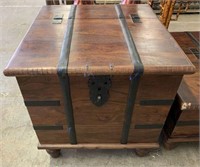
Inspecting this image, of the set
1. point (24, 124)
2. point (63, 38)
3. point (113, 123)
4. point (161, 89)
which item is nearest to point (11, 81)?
point (24, 124)

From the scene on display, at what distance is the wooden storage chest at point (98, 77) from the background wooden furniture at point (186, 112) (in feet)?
0.33

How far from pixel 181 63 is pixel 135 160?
→ 2.24 ft

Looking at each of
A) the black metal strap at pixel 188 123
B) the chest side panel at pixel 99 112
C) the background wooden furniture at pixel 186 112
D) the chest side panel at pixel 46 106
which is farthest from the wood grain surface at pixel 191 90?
the chest side panel at pixel 46 106

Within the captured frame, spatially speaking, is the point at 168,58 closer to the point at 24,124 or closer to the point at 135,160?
the point at 135,160

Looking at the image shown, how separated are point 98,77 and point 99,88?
0.05 metres

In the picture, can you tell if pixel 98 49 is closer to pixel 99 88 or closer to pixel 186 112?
pixel 99 88

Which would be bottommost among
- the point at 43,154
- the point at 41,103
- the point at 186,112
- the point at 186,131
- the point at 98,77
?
the point at 43,154

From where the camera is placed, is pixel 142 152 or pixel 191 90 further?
pixel 142 152

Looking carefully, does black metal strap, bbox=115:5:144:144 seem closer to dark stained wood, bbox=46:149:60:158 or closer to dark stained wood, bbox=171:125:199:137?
dark stained wood, bbox=171:125:199:137

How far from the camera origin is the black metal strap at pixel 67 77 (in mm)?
698

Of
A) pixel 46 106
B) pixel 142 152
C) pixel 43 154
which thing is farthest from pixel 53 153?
pixel 142 152

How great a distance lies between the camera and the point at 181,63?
0.72m

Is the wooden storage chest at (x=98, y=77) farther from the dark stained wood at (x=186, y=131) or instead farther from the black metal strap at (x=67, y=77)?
the dark stained wood at (x=186, y=131)

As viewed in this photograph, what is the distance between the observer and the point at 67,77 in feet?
2.39
